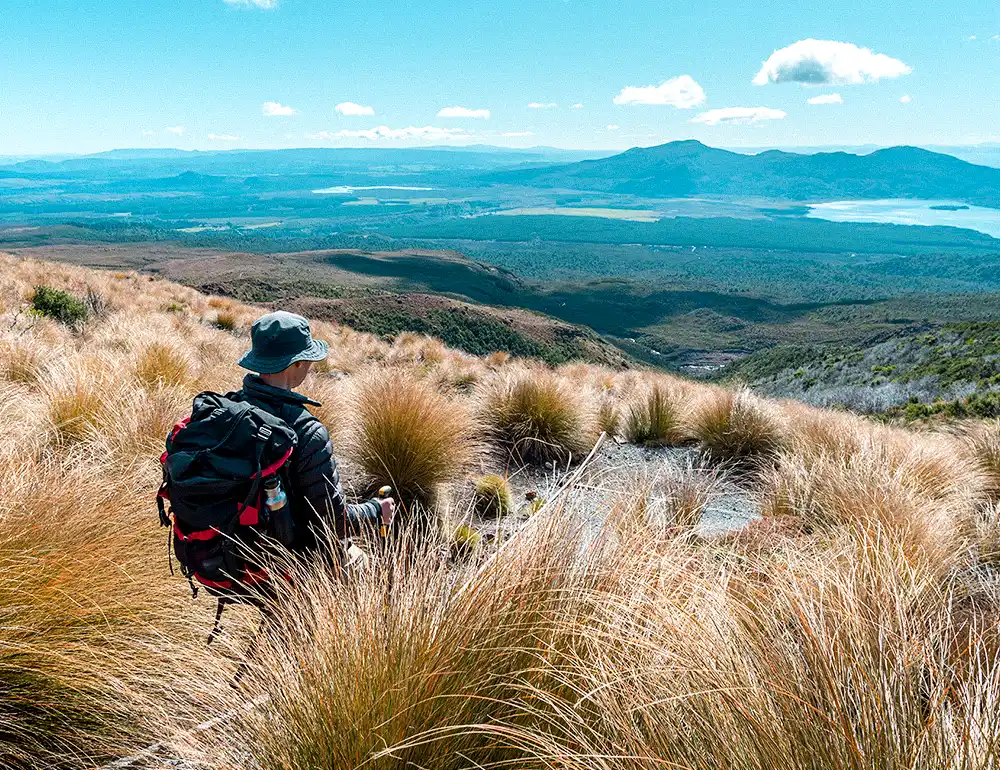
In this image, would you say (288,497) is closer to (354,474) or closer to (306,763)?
(306,763)

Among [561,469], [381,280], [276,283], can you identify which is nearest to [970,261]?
[381,280]

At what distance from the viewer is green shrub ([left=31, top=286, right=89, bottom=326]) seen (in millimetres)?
10858

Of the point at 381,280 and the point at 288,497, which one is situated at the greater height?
the point at 288,497

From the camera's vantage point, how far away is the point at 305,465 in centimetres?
245

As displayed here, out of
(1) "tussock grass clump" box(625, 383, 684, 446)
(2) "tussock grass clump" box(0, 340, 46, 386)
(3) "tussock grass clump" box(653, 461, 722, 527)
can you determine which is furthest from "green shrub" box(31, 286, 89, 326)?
(3) "tussock grass clump" box(653, 461, 722, 527)

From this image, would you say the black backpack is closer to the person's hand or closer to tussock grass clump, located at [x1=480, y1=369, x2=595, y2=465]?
the person's hand

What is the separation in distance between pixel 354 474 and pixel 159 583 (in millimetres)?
2745

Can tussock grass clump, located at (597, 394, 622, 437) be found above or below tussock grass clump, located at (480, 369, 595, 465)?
below

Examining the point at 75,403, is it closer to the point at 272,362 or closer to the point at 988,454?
the point at 272,362

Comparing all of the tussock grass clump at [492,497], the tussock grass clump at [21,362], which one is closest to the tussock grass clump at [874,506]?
the tussock grass clump at [492,497]

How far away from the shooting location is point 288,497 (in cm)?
249

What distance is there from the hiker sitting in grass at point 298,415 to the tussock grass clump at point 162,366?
10.4ft

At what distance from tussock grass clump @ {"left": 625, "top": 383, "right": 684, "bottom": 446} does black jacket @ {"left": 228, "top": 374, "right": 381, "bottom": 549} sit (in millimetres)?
5753

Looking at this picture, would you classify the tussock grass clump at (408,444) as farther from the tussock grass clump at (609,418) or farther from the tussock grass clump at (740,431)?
the tussock grass clump at (740,431)
